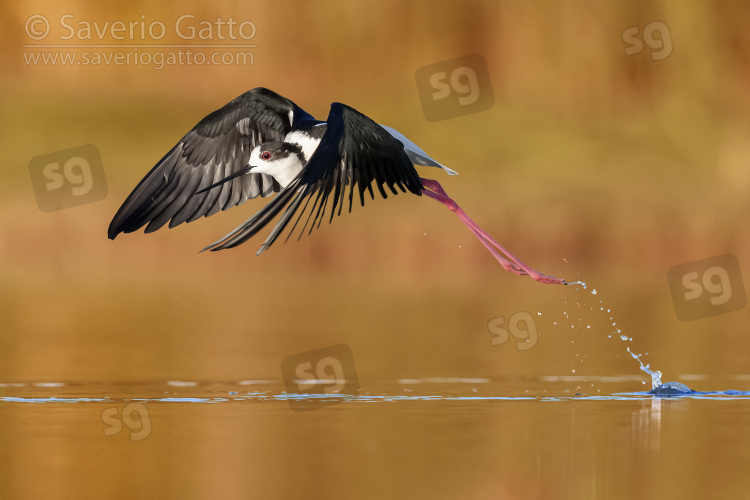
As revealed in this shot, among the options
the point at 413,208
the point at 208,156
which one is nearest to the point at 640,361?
the point at 208,156

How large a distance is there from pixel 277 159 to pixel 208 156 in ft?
2.76

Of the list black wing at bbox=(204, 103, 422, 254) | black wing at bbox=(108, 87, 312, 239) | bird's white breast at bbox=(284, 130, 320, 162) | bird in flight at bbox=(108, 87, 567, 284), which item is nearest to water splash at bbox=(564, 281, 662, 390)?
bird in flight at bbox=(108, 87, 567, 284)

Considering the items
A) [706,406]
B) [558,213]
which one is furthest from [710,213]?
[706,406]

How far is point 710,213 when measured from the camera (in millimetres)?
21547

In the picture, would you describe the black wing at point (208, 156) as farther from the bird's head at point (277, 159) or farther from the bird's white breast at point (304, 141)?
the bird's head at point (277, 159)

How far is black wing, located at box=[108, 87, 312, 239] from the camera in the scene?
9.04m

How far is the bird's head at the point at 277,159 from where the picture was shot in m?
8.48

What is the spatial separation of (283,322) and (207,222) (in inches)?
333

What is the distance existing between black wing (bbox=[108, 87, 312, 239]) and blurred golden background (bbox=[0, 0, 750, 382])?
106cm

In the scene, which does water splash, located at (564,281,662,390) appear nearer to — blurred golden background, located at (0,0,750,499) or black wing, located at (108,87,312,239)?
blurred golden background, located at (0,0,750,499)

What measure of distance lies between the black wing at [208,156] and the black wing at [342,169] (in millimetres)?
1232

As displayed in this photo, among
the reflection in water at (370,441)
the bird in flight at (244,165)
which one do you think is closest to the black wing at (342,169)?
the bird in flight at (244,165)

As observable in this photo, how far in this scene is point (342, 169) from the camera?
7.65m

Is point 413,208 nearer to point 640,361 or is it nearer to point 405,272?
point 405,272
